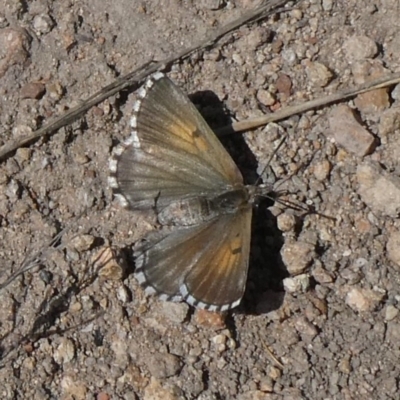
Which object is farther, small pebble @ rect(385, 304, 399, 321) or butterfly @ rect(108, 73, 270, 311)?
small pebble @ rect(385, 304, 399, 321)

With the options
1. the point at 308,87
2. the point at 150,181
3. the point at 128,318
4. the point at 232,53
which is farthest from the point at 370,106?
the point at 128,318

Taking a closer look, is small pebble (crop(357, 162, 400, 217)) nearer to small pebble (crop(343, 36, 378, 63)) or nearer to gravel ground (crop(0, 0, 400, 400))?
gravel ground (crop(0, 0, 400, 400))

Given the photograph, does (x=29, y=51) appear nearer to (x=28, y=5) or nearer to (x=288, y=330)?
(x=28, y=5)

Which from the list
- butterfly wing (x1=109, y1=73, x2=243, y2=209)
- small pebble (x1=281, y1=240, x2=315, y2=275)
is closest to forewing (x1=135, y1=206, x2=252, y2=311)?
butterfly wing (x1=109, y1=73, x2=243, y2=209)

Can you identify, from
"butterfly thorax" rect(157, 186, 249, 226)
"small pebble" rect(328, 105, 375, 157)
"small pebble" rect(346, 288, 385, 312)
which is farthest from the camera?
"small pebble" rect(328, 105, 375, 157)

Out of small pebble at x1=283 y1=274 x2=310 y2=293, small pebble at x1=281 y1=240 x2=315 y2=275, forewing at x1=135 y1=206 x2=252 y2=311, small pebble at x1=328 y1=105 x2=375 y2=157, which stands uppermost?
forewing at x1=135 y1=206 x2=252 y2=311

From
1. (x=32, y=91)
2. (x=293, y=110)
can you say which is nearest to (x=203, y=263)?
(x=293, y=110)

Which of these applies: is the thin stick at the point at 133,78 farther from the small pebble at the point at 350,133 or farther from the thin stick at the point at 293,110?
the small pebble at the point at 350,133
